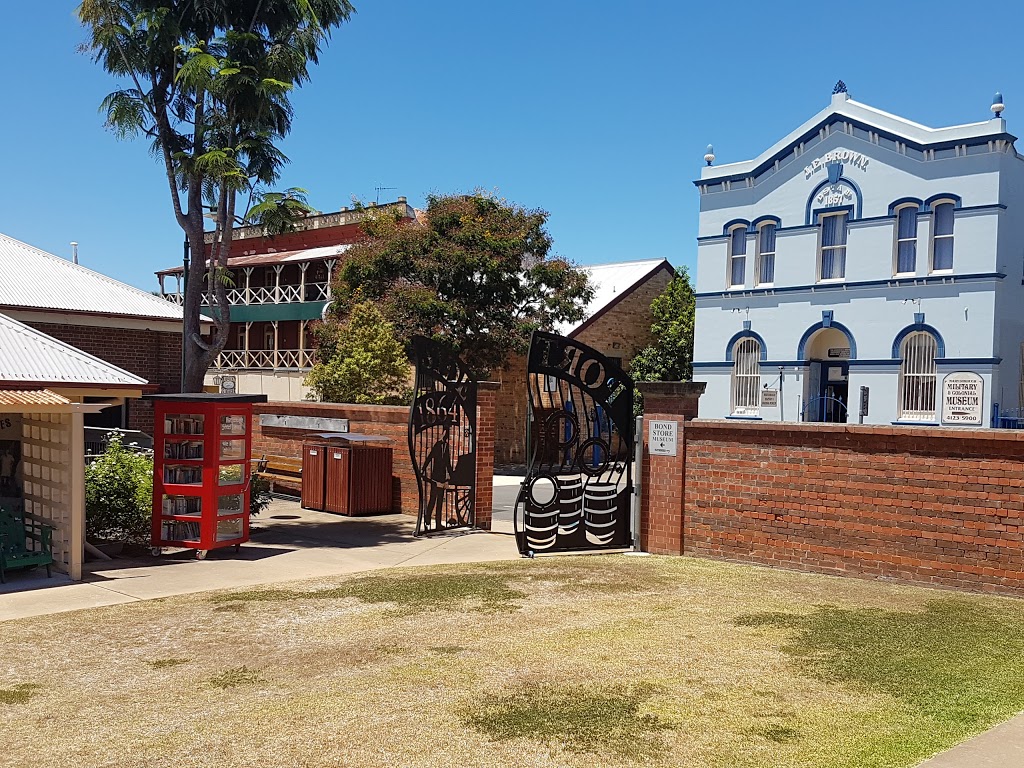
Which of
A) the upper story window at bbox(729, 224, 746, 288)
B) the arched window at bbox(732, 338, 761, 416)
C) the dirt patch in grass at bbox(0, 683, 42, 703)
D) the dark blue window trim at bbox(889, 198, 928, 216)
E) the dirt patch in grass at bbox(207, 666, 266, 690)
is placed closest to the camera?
the dirt patch in grass at bbox(0, 683, 42, 703)

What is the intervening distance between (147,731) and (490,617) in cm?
362

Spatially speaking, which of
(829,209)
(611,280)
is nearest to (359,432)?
(829,209)

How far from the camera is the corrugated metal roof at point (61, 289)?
65.3ft

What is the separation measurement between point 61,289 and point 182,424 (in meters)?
10.5

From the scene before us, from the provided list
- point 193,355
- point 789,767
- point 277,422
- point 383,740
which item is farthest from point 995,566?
point 193,355

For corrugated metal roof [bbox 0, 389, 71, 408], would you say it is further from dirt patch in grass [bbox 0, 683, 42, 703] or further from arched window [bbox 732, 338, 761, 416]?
arched window [bbox 732, 338, 761, 416]

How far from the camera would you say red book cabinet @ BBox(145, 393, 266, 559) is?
12.1 metres

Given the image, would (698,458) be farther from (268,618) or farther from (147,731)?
(147,731)

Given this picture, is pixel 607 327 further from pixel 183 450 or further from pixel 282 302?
pixel 183 450

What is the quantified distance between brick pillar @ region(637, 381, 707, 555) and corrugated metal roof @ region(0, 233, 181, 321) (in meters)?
13.6

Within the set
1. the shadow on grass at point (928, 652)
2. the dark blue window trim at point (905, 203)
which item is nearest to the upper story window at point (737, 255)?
the dark blue window trim at point (905, 203)

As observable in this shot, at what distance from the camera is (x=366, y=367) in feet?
76.9

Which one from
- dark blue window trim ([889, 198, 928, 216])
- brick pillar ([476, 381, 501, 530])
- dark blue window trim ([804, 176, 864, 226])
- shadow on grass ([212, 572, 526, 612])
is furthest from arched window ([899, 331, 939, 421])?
shadow on grass ([212, 572, 526, 612])

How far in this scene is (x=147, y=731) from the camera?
18.9 feet
